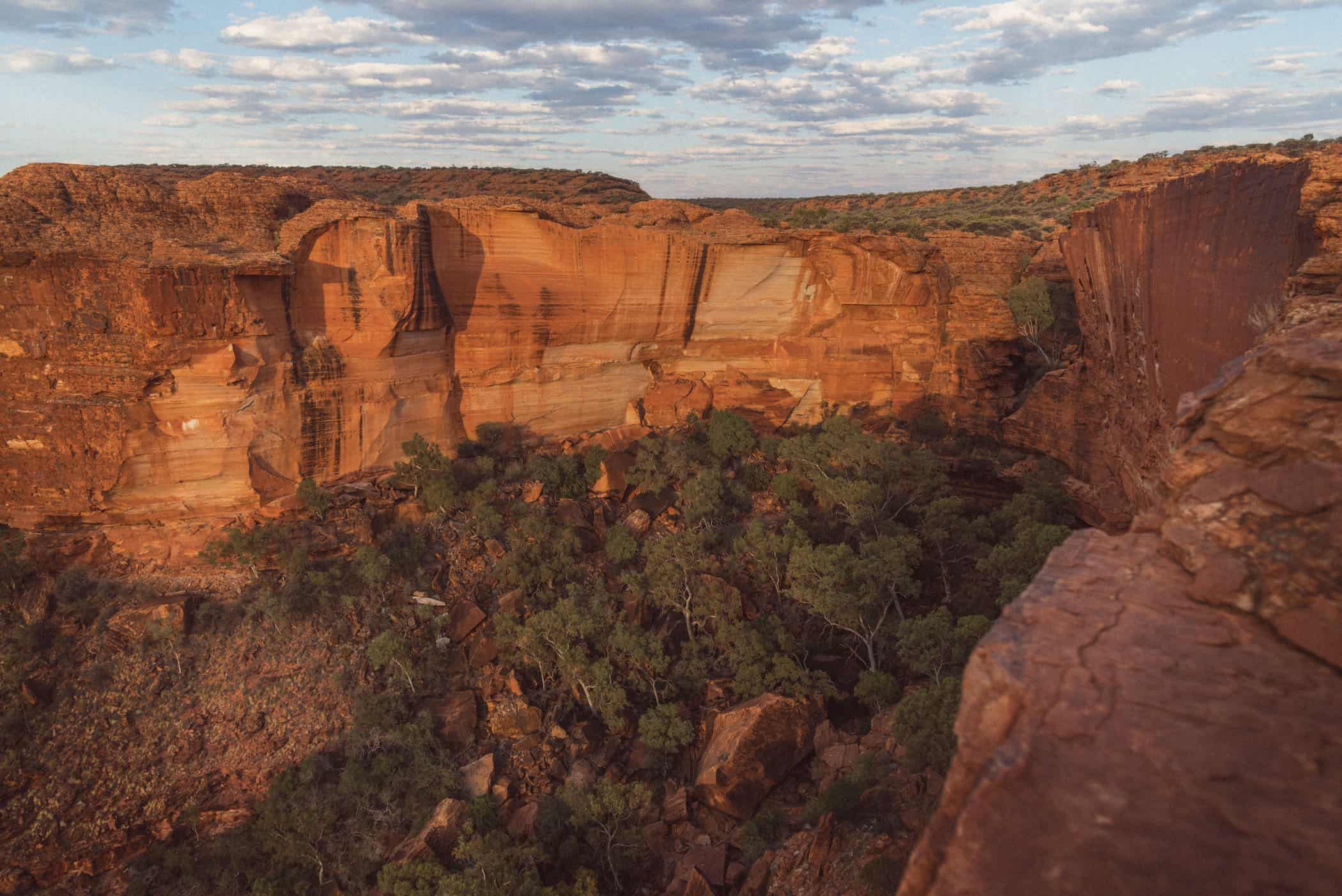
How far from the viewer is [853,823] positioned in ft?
30.3

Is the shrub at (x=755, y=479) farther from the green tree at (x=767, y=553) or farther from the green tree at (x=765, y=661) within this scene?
the green tree at (x=765, y=661)

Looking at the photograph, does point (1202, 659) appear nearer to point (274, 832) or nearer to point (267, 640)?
point (274, 832)

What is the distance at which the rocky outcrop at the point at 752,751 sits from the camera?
Result: 11836 millimetres

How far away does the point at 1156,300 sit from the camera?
11.0 m

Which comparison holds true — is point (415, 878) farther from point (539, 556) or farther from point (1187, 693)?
point (1187, 693)

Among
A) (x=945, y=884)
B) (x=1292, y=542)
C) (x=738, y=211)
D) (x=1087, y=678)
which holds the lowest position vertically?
(x=945, y=884)

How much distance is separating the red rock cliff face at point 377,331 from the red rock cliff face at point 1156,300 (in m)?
4.37

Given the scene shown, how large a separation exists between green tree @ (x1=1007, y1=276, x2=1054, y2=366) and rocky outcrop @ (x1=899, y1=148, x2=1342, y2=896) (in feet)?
56.7

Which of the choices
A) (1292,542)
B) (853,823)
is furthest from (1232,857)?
(853,823)

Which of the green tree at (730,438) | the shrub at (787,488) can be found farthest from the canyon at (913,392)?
the shrub at (787,488)

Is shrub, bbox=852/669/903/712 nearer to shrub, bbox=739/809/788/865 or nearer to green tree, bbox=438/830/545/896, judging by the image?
shrub, bbox=739/809/788/865

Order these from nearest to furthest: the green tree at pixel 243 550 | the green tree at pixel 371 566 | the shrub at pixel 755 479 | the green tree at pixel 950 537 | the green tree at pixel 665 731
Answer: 1. the green tree at pixel 665 731
2. the green tree at pixel 243 550
3. the green tree at pixel 371 566
4. the green tree at pixel 950 537
5. the shrub at pixel 755 479

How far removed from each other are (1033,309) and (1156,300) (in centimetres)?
959

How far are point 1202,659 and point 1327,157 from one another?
22.7ft
